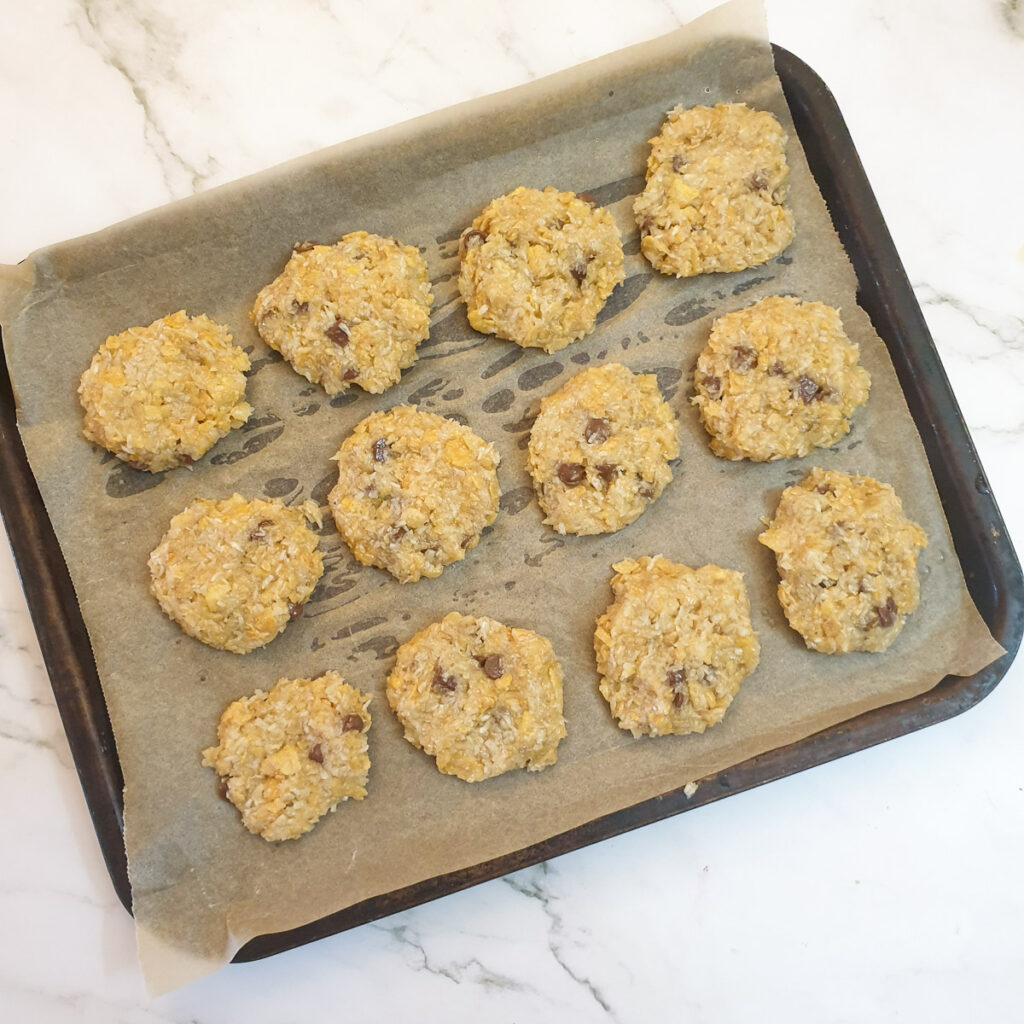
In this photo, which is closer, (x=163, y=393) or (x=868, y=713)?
(x=868, y=713)

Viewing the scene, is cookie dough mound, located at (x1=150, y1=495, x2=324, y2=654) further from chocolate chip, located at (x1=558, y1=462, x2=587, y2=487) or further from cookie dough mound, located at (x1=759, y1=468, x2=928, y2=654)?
cookie dough mound, located at (x1=759, y1=468, x2=928, y2=654)

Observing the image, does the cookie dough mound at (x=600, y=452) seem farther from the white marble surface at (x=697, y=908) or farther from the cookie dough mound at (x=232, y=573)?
the white marble surface at (x=697, y=908)

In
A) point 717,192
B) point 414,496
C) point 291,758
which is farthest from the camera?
point 717,192

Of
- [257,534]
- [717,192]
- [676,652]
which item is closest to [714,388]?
[717,192]

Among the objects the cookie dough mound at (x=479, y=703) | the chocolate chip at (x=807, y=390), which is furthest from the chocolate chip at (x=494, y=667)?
the chocolate chip at (x=807, y=390)

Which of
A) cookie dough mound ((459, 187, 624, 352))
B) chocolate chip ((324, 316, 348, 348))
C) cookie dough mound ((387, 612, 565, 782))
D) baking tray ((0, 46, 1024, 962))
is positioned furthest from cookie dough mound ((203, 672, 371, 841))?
cookie dough mound ((459, 187, 624, 352))

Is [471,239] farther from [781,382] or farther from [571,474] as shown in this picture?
[781,382]
